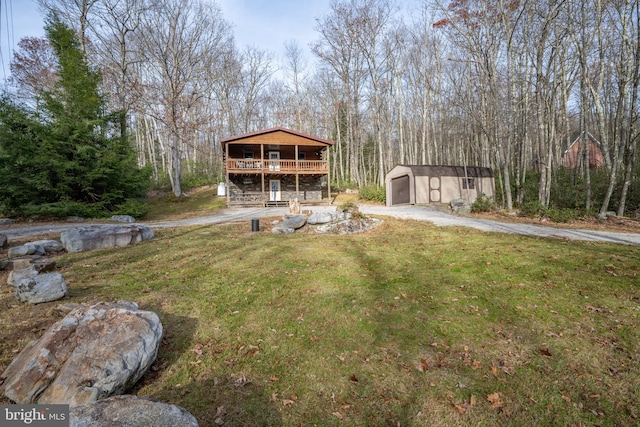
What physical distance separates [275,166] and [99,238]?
14136 millimetres

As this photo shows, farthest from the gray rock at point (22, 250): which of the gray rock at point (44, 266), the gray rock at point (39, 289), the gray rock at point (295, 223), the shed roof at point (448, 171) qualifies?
the shed roof at point (448, 171)

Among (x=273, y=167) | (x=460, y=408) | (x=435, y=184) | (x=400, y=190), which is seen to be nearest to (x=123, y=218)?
(x=273, y=167)

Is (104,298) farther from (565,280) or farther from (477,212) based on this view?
(477,212)

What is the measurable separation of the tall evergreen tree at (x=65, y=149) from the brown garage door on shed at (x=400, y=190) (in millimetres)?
15891

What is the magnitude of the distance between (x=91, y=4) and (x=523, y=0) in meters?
25.1

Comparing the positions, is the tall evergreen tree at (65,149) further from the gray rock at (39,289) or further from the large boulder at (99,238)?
the gray rock at (39,289)

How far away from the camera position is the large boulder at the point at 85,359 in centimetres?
225

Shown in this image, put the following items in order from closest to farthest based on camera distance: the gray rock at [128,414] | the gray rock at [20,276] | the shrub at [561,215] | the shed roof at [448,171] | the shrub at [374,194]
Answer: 1. the gray rock at [128,414]
2. the gray rock at [20,276]
3. the shrub at [561,215]
4. the shed roof at [448,171]
5. the shrub at [374,194]

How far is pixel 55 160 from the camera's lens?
12.2 m

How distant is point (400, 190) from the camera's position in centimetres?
1900

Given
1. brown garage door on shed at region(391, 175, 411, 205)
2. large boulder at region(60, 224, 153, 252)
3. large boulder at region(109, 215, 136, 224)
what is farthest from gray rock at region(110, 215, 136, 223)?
brown garage door on shed at region(391, 175, 411, 205)

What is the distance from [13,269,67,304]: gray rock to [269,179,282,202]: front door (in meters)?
17.5

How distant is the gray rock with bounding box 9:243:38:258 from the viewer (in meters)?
6.31

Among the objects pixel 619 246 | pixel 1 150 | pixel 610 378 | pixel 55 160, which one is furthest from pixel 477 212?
pixel 1 150
